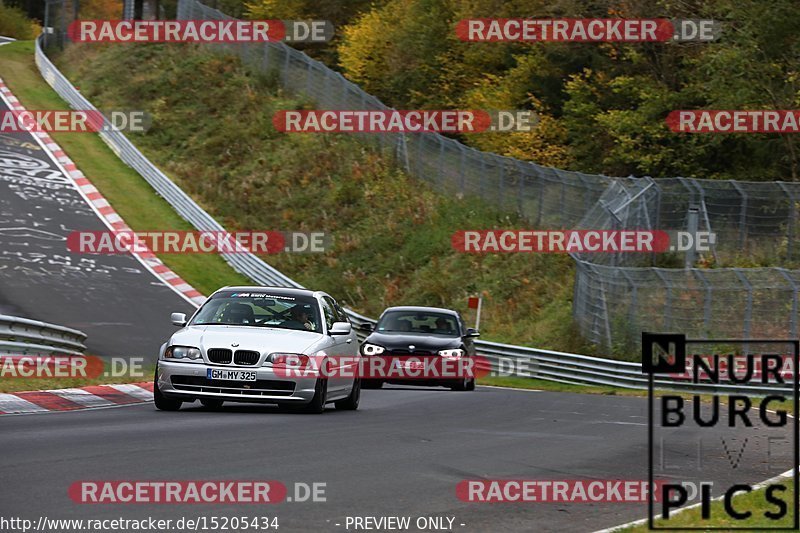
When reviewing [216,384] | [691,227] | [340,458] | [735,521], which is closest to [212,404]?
[216,384]

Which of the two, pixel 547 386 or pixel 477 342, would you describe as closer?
pixel 547 386

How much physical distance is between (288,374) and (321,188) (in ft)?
117

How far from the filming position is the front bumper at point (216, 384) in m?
14.2

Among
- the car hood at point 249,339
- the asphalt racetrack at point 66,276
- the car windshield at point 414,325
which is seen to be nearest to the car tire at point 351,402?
the car hood at point 249,339

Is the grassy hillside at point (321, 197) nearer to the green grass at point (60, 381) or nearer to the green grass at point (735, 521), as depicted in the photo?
the green grass at point (60, 381)

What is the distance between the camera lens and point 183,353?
47.0 ft

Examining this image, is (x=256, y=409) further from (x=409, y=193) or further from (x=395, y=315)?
(x=409, y=193)

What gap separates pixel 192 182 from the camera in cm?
5062

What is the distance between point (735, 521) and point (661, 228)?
24.9 m

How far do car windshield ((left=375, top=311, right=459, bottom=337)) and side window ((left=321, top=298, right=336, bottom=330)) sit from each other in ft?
21.3

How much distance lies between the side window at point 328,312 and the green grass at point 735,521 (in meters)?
7.30

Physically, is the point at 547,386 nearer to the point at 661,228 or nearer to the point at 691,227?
the point at 691,227

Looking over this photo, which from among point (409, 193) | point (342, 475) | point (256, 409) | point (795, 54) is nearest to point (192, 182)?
point (409, 193)

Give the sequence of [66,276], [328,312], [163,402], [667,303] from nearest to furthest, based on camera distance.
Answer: [163,402] < [328,312] < [667,303] < [66,276]
